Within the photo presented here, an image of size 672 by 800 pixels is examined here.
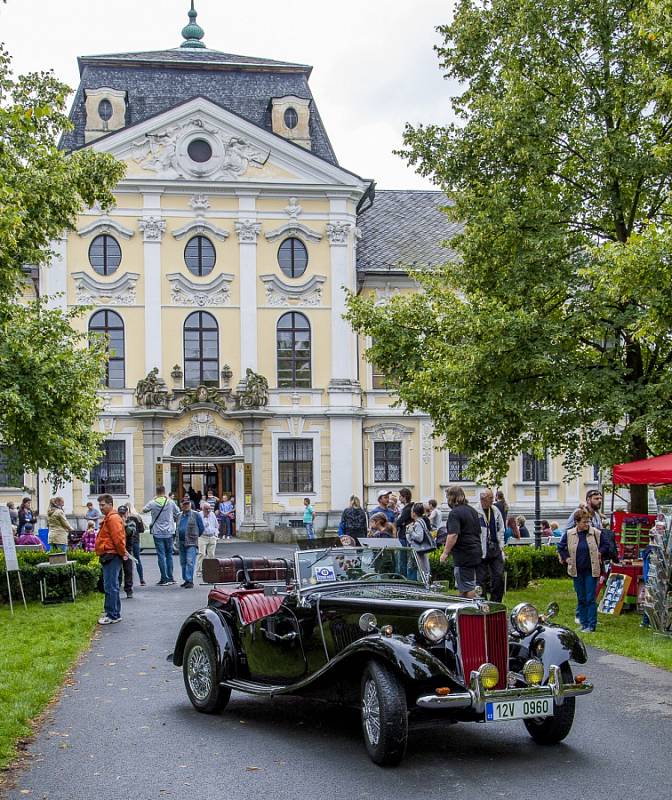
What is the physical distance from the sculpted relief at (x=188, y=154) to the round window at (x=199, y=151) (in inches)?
1.5

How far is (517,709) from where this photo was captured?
302 inches

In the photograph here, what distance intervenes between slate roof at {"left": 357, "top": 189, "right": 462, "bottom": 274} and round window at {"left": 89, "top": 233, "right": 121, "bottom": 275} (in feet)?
30.3

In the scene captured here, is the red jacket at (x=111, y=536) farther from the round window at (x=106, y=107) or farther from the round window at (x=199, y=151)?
the round window at (x=106, y=107)

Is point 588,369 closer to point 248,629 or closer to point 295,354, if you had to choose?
point 248,629

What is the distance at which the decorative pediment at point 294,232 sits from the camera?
41156mm

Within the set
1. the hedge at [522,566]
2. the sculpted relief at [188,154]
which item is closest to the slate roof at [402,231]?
the sculpted relief at [188,154]

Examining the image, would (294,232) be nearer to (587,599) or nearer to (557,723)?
(587,599)

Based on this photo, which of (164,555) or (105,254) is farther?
(105,254)

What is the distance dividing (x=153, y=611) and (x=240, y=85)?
29.8 metres

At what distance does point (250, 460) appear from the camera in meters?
40.2

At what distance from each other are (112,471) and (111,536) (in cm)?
2484

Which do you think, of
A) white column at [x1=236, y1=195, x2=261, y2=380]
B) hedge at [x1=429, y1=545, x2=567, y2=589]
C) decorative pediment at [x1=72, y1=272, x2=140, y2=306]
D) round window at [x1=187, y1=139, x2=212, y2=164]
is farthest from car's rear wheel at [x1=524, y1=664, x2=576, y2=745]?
round window at [x1=187, y1=139, x2=212, y2=164]

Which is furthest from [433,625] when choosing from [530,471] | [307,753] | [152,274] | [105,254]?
[530,471]

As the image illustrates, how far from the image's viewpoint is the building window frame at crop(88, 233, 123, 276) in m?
40.5
